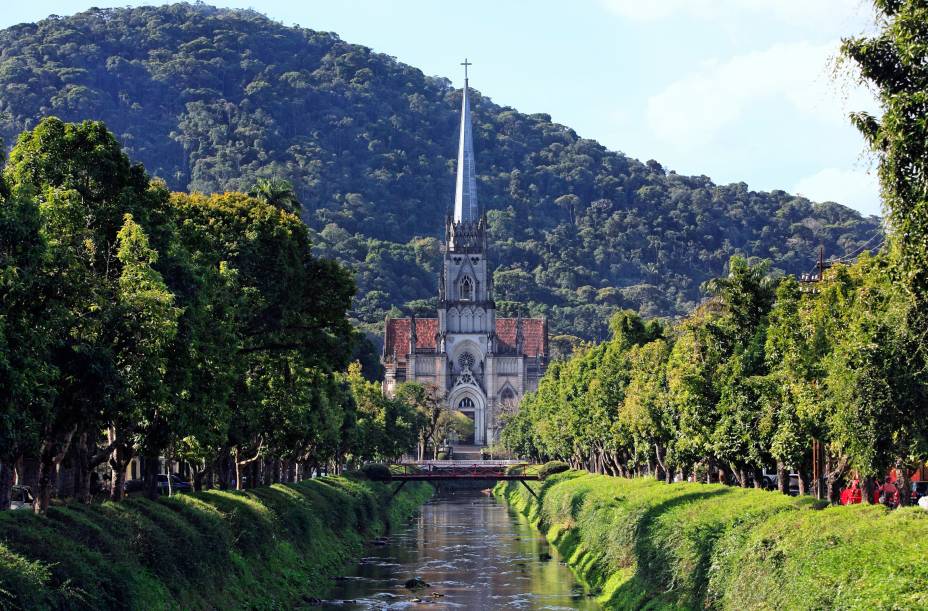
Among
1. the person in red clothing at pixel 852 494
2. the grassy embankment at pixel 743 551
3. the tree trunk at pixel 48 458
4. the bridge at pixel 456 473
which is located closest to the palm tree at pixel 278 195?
the grassy embankment at pixel 743 551

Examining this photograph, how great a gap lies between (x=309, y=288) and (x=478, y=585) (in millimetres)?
15853

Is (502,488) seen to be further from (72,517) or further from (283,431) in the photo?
(72,517)


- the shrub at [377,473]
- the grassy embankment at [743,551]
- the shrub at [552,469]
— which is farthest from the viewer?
the shrub at [552,469]

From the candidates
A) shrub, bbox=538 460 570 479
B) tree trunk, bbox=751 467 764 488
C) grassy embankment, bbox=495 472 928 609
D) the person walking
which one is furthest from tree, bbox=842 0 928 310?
shrub, bbox=538 460 570 479

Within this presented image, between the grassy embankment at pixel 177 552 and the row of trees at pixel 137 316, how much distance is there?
77.3 inches

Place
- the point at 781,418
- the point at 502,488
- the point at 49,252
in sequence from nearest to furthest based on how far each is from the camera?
the point at 49,252, the point at 781,418, the point at 502,488

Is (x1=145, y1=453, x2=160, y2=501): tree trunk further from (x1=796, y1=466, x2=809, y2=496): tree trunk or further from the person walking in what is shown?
the person walking

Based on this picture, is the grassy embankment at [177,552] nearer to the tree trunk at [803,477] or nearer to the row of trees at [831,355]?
the row of trees at [831,355]

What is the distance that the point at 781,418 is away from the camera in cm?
4884

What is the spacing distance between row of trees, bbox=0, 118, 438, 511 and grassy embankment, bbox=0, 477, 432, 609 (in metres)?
A: 1.96

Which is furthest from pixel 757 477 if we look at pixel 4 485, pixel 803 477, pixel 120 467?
pixel 4 485

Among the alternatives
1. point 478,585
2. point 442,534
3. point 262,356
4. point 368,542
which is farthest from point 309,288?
point 442,534

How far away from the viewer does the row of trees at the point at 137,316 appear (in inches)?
1270

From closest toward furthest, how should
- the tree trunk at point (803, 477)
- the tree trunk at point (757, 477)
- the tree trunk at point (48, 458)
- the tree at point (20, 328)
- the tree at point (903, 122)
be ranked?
the tree at point (903, 122) < the tree at point (20, 328) < the tree trunk at point (48, 458) < the tree trunk at point (803, 477) < the tree trunk at point (757, 477)
